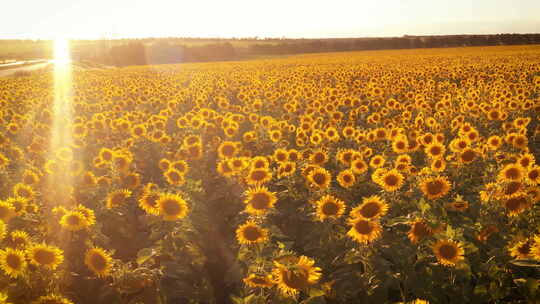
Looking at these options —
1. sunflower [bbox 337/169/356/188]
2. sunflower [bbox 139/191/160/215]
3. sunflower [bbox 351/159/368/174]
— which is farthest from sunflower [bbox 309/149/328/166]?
sunflower [bbox 139/191/160/215]

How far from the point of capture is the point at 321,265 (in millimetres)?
4098

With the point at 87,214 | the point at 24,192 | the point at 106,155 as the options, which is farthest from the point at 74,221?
the point at 106,155

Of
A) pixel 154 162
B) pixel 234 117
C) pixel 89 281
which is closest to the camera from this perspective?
pixel 89 281

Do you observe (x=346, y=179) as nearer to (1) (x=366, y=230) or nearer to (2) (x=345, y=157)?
(2) (x=345, y=157)

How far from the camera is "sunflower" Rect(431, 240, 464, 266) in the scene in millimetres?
3152

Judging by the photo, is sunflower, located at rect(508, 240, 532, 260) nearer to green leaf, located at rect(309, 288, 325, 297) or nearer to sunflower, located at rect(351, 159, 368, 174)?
green leaf, located at rect(309, 288, 325, 297)

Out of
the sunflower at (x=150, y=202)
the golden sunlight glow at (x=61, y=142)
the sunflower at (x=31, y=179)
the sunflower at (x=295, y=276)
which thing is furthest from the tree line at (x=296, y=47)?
the sunflower at (x=295, y=276)

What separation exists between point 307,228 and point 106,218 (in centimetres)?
296

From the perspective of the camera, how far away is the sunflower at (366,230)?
11.1ft

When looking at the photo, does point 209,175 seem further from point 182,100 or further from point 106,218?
point 182,100

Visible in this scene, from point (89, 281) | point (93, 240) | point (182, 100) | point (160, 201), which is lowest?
point (89, 281)

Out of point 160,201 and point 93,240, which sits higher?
point 160,201

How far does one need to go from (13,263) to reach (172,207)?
5.21 feet

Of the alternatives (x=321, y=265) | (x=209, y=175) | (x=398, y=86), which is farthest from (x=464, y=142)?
(x=398, y=86)
